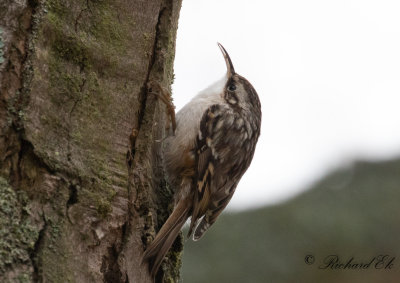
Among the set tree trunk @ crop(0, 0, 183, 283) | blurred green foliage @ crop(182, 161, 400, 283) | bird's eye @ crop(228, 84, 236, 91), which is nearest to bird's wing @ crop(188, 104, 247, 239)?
bird's eye @ crop(228, 84, 236, 91)

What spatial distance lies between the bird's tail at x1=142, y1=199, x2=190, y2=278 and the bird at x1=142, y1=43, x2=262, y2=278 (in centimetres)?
2

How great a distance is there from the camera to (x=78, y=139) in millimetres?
1577

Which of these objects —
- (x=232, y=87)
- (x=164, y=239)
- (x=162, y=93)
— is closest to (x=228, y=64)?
(x=232, y=87)

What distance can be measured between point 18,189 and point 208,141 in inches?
47.4

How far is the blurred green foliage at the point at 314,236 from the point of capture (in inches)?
118

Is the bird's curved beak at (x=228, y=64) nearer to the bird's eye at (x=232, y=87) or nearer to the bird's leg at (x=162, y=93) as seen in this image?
the bird's eye at (x=232, y=87)

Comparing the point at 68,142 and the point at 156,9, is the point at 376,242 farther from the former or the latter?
the point at 68,142

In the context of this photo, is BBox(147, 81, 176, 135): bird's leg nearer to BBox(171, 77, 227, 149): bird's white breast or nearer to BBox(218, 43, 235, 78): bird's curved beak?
BBox(171, 77, 227, 149): bird's white breast

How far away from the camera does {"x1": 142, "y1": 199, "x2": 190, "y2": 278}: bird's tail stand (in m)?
1.73

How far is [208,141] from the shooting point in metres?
2.53

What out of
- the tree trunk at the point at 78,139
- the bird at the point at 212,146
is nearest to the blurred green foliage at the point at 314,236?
the bird at the point at 212,146

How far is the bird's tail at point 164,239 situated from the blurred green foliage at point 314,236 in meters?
1.06

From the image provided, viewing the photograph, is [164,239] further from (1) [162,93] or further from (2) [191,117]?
(2) [191,117]

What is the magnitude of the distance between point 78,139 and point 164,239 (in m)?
0.43
